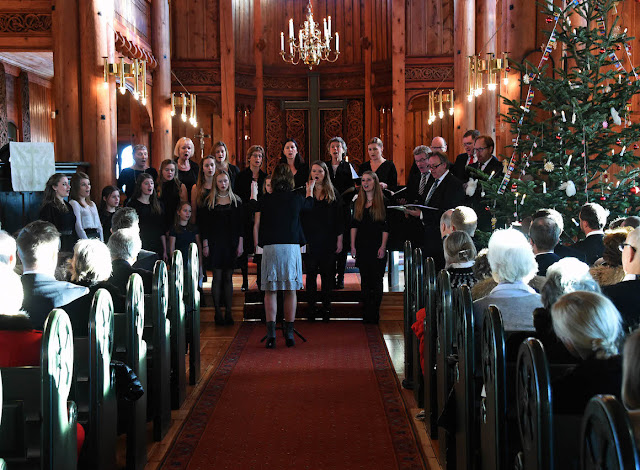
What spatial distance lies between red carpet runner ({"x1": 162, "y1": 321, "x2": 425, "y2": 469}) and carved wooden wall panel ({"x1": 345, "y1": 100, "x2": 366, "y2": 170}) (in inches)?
333

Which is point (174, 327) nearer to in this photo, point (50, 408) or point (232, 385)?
point (232, 385)

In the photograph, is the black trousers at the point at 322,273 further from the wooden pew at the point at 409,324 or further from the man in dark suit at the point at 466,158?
the wooden pew at the point at 409,324

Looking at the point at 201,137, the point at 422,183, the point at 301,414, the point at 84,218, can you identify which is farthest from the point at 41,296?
the point at 201,137

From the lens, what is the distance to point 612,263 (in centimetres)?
403

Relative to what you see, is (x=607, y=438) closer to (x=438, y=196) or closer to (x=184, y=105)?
(x=438, y=196)

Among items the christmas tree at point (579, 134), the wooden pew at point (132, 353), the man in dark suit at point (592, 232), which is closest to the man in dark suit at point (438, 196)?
the christmas tree at point (579, 134)

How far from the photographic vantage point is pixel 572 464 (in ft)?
7.49

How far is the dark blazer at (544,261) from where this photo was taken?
174 inches

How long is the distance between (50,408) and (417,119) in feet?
43.2

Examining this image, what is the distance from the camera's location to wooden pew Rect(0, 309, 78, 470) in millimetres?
2490

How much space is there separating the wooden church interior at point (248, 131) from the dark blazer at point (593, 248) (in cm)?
110

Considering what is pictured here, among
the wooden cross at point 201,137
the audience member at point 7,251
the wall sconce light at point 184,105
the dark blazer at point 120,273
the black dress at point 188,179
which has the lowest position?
the dark blazer at point 120,273

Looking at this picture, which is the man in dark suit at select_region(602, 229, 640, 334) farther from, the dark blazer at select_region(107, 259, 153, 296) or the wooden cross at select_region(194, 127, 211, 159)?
the wooden cross at select_region(194, 127, 211, 159)

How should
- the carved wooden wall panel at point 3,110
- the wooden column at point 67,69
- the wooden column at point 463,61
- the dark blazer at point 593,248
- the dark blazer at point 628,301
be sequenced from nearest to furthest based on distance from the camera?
the dark blazer at point 628,301, the dark blazer at point 593,248, the wooden column at point 67,69, the carved wooden wall panel at point 3,110, the wooden column at point 463,61
